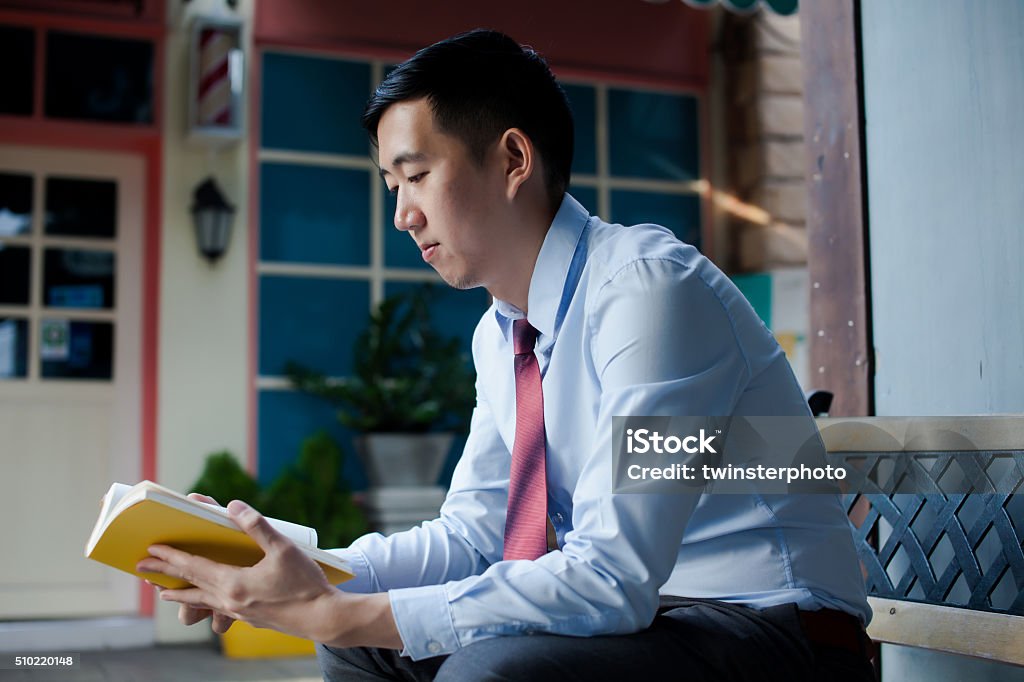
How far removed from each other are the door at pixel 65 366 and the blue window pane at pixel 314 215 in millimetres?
593

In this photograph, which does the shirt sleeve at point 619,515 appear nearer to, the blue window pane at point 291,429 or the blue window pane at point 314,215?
the blue window pane at point 291,429

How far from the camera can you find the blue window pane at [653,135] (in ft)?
19.7

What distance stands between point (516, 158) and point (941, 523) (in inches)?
34.9

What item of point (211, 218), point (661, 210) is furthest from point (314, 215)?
point (661, 210)

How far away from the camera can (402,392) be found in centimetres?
511

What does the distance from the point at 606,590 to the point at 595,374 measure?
0.34 meters

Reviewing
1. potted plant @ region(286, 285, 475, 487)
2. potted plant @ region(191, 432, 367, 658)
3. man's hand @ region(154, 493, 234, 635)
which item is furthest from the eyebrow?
potted plant @ region(286, 285, 475, 487)

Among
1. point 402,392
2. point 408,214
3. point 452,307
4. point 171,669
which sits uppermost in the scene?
Answer: point 452,307

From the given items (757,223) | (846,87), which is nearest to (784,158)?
(757,223)

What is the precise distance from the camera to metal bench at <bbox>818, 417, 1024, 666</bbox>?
1684 millimetres

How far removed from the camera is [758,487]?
1385 millimetres

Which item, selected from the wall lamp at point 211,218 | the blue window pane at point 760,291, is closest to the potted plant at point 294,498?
the wall lamp at point 211,218

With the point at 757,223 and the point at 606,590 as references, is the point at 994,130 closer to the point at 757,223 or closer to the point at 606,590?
the point at 606,590

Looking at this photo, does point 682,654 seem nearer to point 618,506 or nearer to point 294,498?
point 618,506
